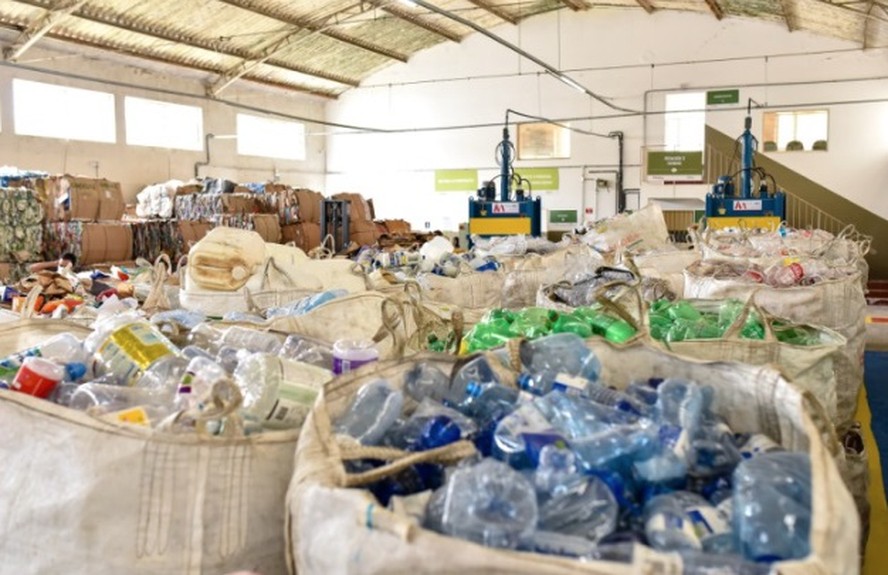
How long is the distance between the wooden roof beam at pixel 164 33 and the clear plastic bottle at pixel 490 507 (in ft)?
41.6

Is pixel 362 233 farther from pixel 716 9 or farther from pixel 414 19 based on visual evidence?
pixel 716 9

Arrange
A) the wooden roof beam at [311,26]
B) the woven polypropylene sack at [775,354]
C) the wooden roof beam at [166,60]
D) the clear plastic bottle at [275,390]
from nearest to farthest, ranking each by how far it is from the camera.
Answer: the clear plastic bottle at [275,390], the woven polypropylene sack at [775,354], the wooden roof beam at [166,60], the wooden roof beam at [311,26]

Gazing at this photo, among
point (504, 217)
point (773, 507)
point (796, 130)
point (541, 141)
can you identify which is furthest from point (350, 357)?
point (541, 141)

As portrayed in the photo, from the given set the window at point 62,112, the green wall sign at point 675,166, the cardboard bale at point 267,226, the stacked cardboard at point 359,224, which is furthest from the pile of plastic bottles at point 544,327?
the green wall sign at point 675,166

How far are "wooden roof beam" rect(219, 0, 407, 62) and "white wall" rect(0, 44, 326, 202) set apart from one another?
1.94 metres

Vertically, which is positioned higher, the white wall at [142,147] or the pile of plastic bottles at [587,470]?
the white wall at [142,147]

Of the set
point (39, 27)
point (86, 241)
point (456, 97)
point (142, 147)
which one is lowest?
point (86, 241)

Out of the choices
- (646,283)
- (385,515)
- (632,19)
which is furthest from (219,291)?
(632,19)

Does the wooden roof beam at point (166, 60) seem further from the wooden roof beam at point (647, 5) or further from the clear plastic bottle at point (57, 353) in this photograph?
the clear plastic bottle at point (57, 353)

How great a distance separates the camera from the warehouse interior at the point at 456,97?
1338 centimetres

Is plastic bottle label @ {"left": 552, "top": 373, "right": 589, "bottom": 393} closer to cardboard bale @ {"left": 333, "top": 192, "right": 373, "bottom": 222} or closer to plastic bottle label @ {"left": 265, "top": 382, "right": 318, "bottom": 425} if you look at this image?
plastic bottle label @ {"left": 265, "top": 382, "right": 318, "bottom": 425}

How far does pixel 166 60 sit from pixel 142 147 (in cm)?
170

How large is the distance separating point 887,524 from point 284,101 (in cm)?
1748

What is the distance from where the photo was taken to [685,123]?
53.2 ft
